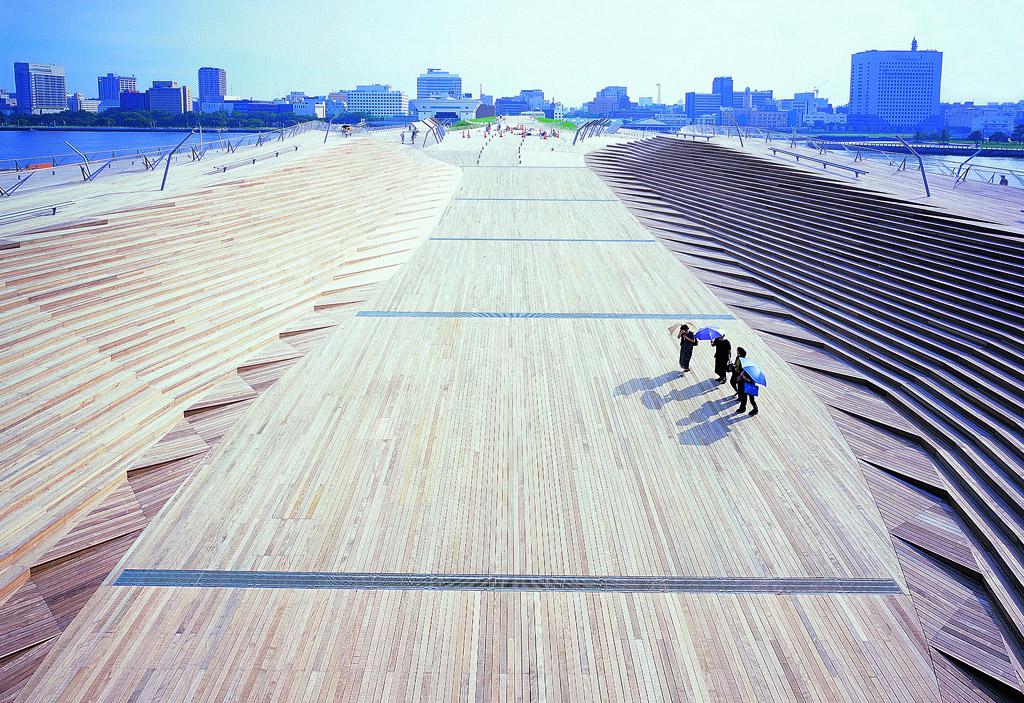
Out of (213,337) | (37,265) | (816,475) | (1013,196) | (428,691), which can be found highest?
(1013,196)

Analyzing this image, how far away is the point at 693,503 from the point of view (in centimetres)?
729

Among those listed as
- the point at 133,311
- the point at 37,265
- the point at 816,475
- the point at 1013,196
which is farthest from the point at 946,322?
the point at 37,265

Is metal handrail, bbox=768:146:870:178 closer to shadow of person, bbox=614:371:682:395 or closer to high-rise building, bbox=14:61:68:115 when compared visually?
shadow of person, bbox=614:371:682:395

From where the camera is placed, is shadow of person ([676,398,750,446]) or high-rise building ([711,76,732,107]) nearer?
shadow of person ([676,398,750,446])

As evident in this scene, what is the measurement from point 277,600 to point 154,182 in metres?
13.8

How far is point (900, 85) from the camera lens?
129 metres

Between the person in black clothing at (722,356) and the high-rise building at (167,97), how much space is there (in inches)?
4875

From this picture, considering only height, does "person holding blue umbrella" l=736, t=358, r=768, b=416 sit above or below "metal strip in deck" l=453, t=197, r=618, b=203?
below

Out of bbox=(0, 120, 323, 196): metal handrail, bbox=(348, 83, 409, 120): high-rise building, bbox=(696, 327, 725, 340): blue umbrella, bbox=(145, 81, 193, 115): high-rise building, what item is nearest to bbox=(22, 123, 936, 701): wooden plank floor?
bbox=(696, 327, 725, 340): blue umbrella

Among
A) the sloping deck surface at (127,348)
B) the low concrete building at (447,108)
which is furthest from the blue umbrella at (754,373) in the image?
the low concrete building at (447,108)

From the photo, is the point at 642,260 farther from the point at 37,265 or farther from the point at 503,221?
the point at 37,265

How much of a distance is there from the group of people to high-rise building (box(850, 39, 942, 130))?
428ft

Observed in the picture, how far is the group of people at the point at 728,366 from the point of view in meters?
9.28

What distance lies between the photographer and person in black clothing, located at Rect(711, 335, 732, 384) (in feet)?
33.5
